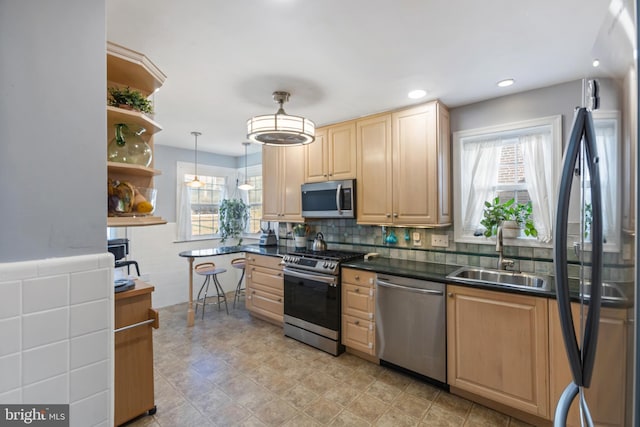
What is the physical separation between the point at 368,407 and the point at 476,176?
7.24ft

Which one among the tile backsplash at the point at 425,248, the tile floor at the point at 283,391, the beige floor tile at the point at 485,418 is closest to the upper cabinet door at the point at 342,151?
Result: the tile backsplash at the point at 425,248

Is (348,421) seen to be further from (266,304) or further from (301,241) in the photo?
(301,241)

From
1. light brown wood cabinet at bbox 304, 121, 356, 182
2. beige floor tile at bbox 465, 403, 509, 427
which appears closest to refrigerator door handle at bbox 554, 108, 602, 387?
beige floor tile at bbox 465, 403, 509, 427

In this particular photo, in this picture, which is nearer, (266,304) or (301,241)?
(266,304)

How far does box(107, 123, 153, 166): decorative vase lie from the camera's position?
5.01ft

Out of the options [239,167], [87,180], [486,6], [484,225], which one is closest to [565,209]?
[486,6]

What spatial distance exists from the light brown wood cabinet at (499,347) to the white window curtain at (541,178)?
83 centimetres

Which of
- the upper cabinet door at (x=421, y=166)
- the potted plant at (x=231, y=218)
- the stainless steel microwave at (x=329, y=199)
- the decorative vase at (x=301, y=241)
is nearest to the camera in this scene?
the upper cabinet door at (x=421, y=166)

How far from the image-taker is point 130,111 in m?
1.49

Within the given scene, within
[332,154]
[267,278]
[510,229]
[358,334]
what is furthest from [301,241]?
[510,229]

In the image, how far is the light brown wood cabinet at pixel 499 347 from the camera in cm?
185

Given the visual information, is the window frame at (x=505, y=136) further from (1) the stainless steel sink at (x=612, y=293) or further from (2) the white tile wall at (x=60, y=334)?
(2) the white tile wall at (x=60, y=334)

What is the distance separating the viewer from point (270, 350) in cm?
296

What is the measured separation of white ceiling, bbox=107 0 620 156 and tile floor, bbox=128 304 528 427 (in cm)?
245
